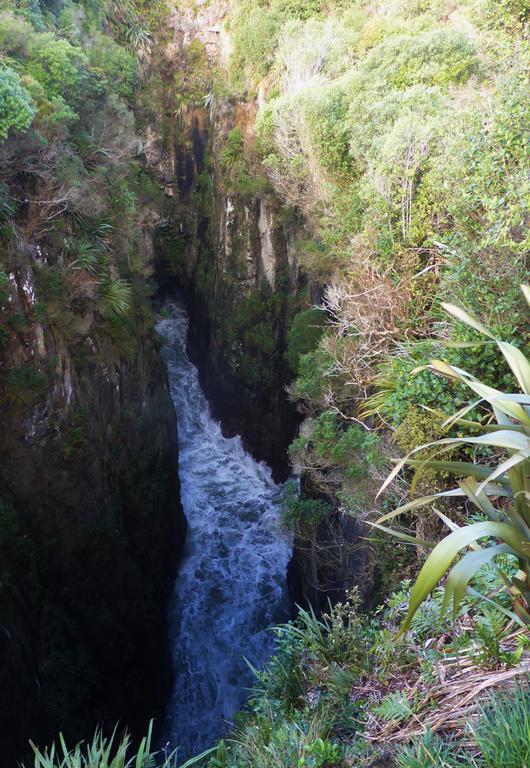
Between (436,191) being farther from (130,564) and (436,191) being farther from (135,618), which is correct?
(135,618)

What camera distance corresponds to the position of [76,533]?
10531mm

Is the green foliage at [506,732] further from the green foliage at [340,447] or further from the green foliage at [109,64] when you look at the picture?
the green foliage at [109,64]

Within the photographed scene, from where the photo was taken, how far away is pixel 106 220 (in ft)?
38.1

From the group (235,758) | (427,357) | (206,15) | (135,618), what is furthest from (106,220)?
(206,15)

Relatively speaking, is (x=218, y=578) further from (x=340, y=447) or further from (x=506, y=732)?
(x=506, y=732)

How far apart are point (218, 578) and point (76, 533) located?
514 cm

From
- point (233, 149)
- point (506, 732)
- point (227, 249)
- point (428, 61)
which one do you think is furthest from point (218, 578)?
point (233, 149)

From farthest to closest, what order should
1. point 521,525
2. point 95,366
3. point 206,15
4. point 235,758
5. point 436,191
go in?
point 206,15, point 95,366, point 436,191, point 235,758, point 521,525

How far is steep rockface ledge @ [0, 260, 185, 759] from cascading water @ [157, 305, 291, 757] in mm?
760

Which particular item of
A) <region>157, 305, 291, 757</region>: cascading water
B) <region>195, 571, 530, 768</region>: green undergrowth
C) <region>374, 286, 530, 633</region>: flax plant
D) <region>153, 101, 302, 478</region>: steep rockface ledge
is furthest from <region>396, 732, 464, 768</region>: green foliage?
<region>153, 101, 302, 478</region>: steep rockface ledge

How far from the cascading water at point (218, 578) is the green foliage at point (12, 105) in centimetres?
908

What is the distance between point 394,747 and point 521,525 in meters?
1.55

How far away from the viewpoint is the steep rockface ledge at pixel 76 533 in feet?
29.5

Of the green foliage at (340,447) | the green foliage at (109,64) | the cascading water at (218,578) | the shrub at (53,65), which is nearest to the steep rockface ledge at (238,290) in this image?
the cascading water at (218,578)
